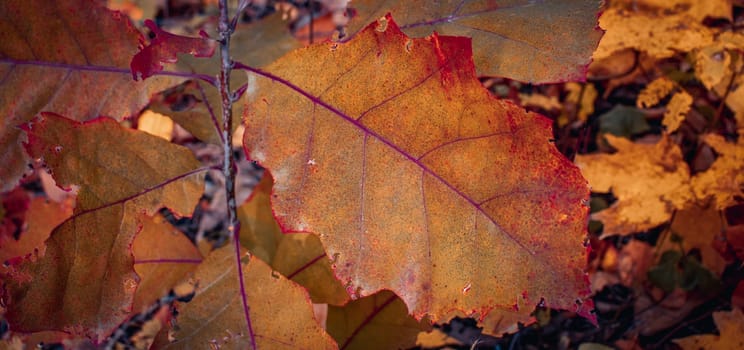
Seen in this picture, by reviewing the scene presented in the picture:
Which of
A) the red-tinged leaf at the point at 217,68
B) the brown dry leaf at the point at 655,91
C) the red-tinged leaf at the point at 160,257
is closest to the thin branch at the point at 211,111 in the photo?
the red-tinged leaf at the point at 217,68

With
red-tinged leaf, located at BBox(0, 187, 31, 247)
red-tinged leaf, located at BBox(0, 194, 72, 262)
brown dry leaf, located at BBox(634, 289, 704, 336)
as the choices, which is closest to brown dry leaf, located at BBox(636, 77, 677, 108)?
brown dry leaf, located at BBox(634, 289, 704, 336)

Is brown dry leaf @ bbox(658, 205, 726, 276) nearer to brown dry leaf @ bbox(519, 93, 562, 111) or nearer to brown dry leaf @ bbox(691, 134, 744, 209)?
brown dry leaf @ bbox(691, 134, 744, 209)

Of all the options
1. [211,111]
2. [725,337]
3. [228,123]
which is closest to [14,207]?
[211,111]

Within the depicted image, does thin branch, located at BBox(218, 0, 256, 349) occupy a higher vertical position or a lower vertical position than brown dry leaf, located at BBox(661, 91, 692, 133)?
higher

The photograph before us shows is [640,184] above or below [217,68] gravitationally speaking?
below

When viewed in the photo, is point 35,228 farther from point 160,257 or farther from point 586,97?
point 586,97
